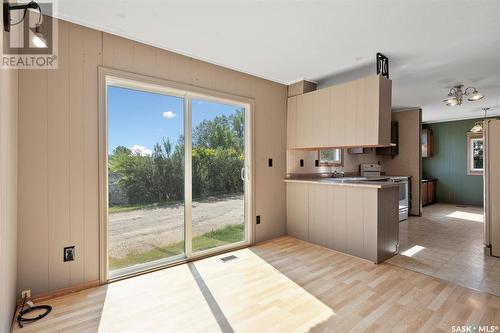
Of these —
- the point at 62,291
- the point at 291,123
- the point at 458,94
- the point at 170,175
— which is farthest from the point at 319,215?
the point at 458,94

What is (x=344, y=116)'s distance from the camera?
11.3 feet

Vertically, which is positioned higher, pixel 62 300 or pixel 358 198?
pixel 358 198

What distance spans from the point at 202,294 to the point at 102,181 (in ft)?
4.78

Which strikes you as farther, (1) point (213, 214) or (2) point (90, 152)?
(1) point (213, 214)

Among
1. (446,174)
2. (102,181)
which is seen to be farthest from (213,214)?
(446,174)

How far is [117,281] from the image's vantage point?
2588 mm

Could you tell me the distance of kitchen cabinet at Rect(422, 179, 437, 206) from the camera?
23.0ft

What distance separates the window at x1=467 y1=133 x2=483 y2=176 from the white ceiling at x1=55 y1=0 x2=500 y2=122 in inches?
158

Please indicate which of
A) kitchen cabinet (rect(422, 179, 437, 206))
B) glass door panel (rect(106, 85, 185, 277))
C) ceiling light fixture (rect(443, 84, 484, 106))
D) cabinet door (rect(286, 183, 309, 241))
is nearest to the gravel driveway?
glass door panel (rect(106, 85, 185, 277))

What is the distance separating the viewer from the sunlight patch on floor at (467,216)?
17.6 feet

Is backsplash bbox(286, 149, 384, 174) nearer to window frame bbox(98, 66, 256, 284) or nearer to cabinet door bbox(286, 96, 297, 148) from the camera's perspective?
cabinet door bbox(286, 96, 297, 148)

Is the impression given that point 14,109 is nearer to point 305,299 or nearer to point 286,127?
point 305,299

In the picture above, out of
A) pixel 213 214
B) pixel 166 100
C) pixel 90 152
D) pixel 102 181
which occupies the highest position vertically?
pixel 166 100

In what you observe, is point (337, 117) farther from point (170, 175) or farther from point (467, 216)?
point (467, 216)
